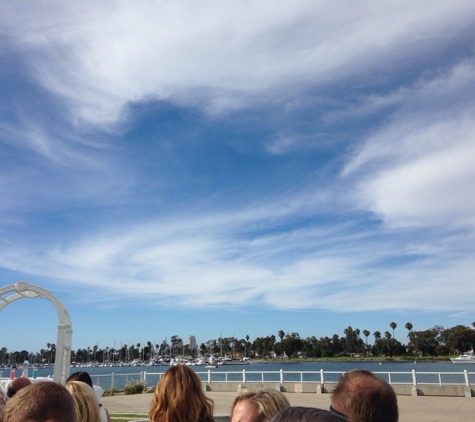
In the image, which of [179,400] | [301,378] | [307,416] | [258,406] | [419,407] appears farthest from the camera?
[301,378]

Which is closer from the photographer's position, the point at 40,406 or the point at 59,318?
the point at 40,406

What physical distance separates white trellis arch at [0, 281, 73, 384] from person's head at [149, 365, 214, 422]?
37.0 ft

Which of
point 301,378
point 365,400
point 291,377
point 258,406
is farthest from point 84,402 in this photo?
point 291,377

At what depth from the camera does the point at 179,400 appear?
391 centimetres

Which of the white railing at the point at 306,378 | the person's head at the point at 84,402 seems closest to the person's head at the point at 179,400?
the person's head at the point at 84,402

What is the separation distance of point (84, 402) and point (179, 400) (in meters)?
0.82

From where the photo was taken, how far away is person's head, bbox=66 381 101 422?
388 centimetres

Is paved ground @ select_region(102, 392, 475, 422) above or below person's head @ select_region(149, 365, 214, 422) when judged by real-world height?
below

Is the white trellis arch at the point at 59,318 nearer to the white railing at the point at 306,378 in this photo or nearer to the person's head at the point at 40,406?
the white railing at the point at 306,378

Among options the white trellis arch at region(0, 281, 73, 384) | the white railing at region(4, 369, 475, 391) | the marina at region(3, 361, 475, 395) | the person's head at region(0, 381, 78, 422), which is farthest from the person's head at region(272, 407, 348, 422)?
the white trellis arch at region(0, 281, 73, 384)

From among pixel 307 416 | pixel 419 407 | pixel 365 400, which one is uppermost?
pixel 307 416

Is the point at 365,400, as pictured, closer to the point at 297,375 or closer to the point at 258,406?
the point at 258,406

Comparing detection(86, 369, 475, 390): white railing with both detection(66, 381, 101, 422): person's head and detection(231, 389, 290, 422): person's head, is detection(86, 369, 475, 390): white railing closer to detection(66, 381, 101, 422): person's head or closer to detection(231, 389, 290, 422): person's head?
detection(231, 389, 290, 422): person's head

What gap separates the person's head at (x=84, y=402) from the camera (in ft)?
12.7
